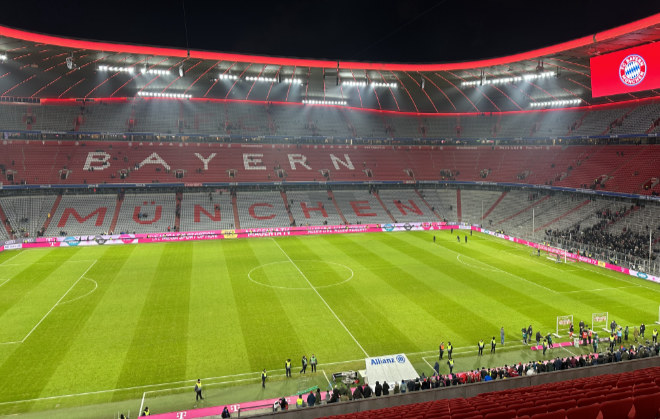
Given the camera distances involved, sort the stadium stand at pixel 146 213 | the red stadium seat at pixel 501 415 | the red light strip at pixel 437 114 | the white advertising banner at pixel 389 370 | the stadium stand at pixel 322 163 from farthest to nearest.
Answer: the red light strip at pixel 437 114
the stadium stand at pixel 322 163
the stadium stand at pixel 146 213
the white advertising banner at pixel 389 370
the red stadium seat at pixel 501 415

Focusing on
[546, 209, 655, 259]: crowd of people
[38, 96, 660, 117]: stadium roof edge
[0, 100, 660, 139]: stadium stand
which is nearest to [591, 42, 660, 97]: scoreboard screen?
[546, 209, 655, 259]: crowd of people

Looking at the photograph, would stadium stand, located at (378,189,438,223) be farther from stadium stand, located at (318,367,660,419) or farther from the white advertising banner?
stadium stand, located at (318,367,660,419)

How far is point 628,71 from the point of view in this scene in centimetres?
3359

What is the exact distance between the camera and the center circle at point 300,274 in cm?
3232

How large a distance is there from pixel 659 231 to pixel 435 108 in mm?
44862

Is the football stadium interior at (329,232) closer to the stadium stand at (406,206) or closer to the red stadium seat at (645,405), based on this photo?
the red stadium seat at (645,405)

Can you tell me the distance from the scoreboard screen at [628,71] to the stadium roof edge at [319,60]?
1.84m

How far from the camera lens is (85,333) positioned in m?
23.0

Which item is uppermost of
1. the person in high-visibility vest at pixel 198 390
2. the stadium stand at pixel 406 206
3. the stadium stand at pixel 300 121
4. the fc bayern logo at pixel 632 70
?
the stadium stand at pixel 300 121

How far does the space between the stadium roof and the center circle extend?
1000 inches

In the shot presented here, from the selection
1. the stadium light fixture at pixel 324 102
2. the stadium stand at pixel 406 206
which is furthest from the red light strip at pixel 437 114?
the stadium stand at pixel 406 206

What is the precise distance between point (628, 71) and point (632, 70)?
352 mm

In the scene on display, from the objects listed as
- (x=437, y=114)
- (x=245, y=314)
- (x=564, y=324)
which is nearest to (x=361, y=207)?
(x=437, y=114)

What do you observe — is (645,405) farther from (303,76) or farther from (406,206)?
(406,206)
